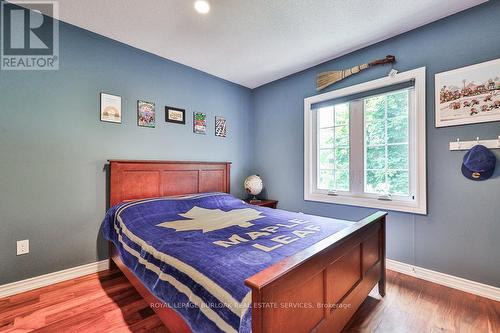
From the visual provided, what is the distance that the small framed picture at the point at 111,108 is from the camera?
2379 mm

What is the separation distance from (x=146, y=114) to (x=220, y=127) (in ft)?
3.59

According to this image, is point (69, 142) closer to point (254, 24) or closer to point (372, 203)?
point (254, 24)

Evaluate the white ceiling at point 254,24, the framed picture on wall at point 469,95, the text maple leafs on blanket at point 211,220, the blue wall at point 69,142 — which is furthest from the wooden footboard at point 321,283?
the blue wall at point 69,142

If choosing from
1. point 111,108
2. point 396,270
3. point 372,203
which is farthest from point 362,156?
point 111,108

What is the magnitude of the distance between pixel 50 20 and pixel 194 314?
2891 millimetres

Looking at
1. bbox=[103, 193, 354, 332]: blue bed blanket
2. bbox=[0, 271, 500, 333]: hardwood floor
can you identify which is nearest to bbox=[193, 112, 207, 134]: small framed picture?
bbox=[103, 193, 354, 332]: blue bed blanket

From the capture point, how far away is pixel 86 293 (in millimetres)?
1931

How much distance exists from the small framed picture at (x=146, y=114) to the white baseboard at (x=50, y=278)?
5.28ft

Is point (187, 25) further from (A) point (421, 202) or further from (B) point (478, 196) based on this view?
(B) point (478, 196)

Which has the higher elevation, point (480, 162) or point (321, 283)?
point (480, 162)

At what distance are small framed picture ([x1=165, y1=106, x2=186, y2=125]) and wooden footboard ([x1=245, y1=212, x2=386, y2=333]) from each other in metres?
2.43

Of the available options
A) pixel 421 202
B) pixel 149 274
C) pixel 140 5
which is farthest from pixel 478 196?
pixel 140 5

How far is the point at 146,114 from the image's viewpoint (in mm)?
2676

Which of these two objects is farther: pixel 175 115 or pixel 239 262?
pixel 175 115
